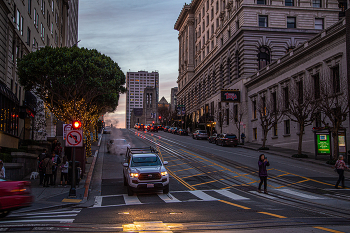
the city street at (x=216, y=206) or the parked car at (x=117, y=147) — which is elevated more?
the parked car at (x=117, y=147)

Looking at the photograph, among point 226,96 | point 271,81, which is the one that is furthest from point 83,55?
point 226,96

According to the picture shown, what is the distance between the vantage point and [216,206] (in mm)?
11891

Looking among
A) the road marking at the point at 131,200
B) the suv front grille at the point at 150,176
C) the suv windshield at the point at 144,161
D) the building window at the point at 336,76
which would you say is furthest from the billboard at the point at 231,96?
the road marking at the point at 131,200

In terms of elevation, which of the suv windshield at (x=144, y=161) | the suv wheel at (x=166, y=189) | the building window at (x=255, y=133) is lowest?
the suv wheel at (x=166, y=189)

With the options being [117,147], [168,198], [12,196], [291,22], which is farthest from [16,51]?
[291,22]

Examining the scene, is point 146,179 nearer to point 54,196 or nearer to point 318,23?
point 54,196

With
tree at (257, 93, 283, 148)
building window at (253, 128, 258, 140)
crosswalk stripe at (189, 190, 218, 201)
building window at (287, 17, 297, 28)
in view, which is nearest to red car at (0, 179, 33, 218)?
crosswalk stripe at (189, 190, 218, 201)

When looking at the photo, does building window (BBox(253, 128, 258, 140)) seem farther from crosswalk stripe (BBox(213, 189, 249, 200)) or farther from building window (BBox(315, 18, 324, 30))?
crosswalk stripe (BBox(213, 189, 249, 200))

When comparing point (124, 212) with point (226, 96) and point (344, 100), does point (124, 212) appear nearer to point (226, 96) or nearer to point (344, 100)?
point (344, 100)

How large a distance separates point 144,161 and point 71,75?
13726mm

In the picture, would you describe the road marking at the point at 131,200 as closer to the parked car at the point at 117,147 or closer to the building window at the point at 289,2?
the parked car at the point at 117,147

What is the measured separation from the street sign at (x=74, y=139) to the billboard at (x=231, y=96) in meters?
40.1

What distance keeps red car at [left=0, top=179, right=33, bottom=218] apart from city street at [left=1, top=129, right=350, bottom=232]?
0.37 metres

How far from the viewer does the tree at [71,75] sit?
26469 millimetres
